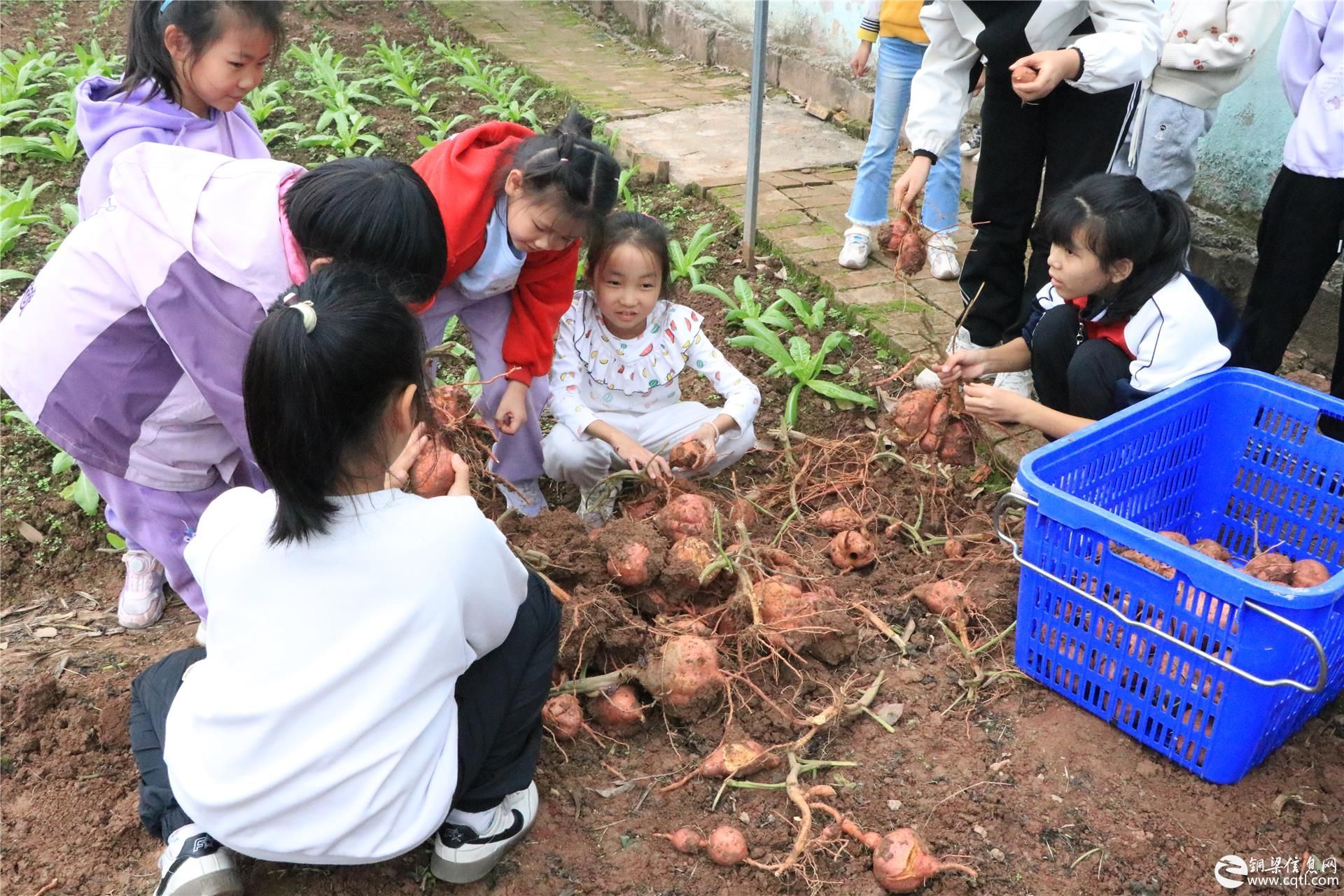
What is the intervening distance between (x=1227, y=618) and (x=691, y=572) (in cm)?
A: 115

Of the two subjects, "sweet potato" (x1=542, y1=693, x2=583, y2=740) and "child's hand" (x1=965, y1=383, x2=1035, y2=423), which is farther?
"child's hand" (x1=965, y1=383, x2=1035, y2=423)

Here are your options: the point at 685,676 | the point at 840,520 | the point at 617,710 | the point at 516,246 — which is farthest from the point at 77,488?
the point at 840,520

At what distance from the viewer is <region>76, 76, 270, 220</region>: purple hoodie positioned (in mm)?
2754

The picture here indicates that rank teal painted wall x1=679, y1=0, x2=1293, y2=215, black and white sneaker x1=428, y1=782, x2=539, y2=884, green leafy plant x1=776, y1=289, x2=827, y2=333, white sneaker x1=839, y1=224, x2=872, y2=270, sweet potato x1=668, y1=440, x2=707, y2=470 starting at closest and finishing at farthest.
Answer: black and white sneaker x1=428, y1=782, x2=539, y2=884 → sweet potato x1=668, y1=440, x2=707, y2=470 → teal painted wall x1=679, y1=0, x2=1293, y2=215 → green leafy plant x1=776, y1=289, x2=827, y2=333 → white sneaker x1=839, y1=224, x2=872, y2=270

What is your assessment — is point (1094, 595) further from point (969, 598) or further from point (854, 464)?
point (854, 464)

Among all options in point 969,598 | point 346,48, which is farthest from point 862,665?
point 346,48

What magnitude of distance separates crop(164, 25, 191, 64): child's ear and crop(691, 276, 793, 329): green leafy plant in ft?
6.63

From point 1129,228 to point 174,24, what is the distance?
2399 mm

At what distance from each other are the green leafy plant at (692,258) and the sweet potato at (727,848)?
8.56 feet

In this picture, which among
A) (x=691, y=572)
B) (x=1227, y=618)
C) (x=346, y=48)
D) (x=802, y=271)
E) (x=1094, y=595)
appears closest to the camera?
Result: (x=1227, y=618)

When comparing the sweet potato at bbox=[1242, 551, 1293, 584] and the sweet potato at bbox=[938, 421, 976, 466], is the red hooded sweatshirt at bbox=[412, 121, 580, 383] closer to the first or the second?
the sweet potato at bbox=[938, 421, 976, 466]

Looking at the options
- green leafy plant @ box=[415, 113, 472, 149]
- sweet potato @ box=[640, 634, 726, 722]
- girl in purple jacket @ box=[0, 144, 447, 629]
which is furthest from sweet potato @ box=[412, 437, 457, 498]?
green leafy plant @ box=[415, 113, 472, 149]

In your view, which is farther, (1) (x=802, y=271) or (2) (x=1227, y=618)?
(1) (x=802, y=271)

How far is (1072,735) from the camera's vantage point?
Result: 238 cm
